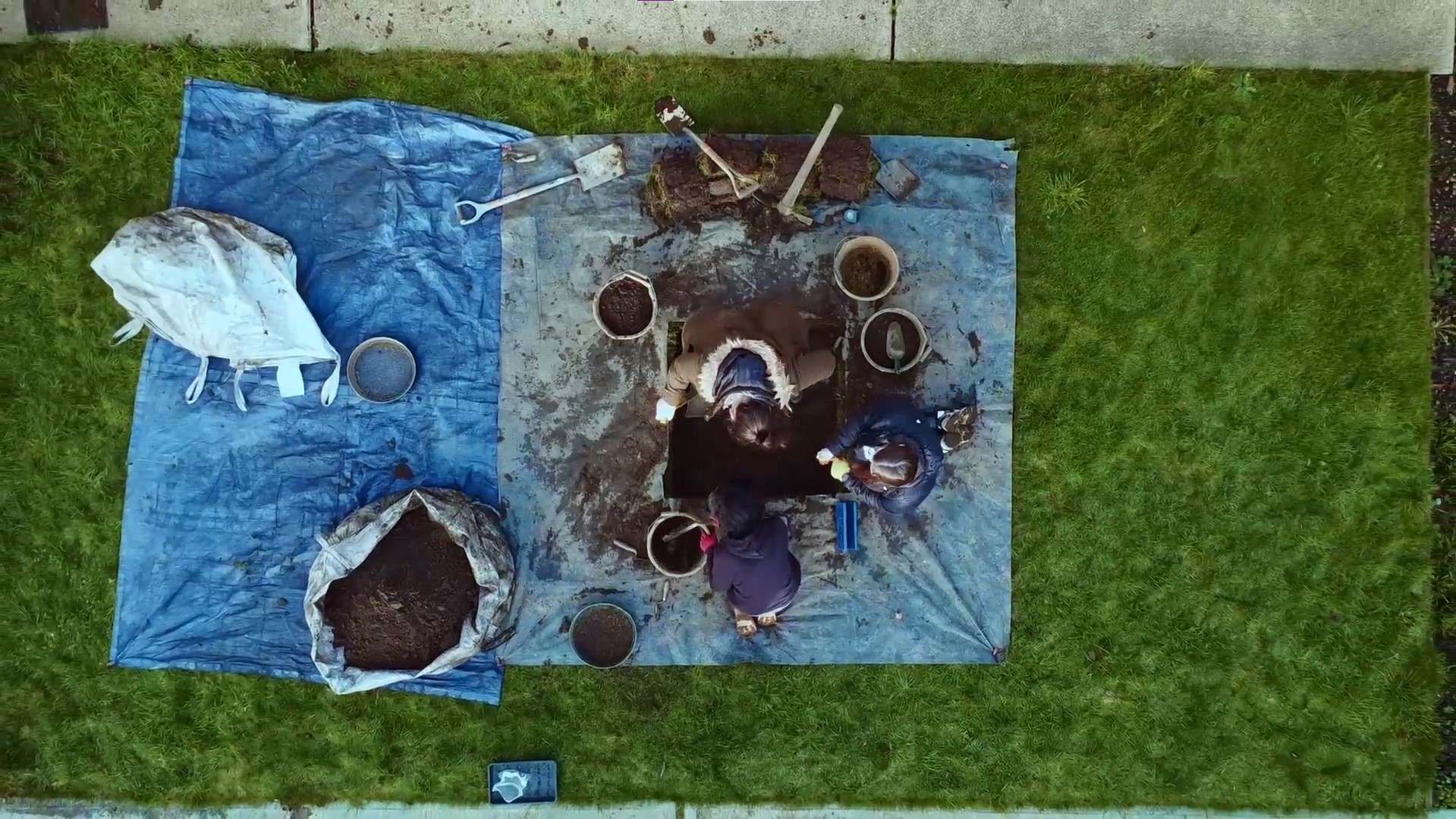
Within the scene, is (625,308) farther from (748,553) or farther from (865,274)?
(748,553)

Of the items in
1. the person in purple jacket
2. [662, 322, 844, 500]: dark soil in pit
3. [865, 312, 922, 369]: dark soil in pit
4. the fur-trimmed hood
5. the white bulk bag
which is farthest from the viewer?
[662, 322, 844, 500]: dark soil in pit

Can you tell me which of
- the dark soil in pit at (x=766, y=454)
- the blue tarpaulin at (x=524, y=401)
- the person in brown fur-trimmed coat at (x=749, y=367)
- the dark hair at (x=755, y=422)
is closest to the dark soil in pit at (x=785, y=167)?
the blue tarpaulin at (x=524, y=401)

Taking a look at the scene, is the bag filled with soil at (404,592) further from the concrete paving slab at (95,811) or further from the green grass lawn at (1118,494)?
the concrete paving slab at (95,811)

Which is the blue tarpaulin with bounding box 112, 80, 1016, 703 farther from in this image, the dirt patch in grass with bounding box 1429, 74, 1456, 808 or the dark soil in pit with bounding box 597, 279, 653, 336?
the dirt patch in grass with bounding box 1429, 74, 1456, 808

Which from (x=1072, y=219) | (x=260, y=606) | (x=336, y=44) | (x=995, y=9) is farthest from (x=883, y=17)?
(x=260, y=606)

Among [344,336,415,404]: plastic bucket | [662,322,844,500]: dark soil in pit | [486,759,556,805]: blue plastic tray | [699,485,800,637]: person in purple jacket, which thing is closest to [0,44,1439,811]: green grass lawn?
[486,759,556,805]: blue plastic tray
